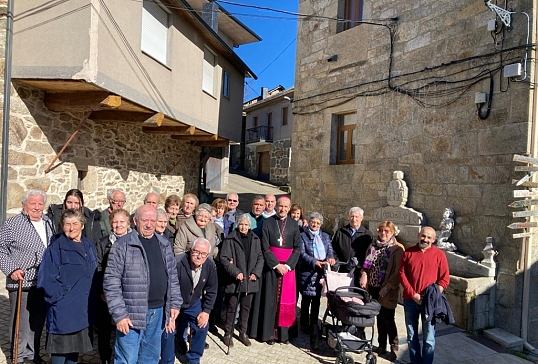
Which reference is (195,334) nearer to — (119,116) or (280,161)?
(119,116)

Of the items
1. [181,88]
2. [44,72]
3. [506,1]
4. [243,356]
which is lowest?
[243,356]

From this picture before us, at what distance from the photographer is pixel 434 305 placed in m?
3.52

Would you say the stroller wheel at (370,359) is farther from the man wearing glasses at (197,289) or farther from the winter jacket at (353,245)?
the man wearing glasses at (197,289)

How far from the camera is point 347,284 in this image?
3.98 m

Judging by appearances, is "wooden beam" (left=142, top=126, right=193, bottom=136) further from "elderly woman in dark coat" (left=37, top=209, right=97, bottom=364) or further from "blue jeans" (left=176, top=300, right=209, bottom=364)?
"elderly woman in dark coat" (left=37, top=209, right=97, bottom=364)

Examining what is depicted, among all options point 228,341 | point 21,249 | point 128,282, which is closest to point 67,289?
point 128,282

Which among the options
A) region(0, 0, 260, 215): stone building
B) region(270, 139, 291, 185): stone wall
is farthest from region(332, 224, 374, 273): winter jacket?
region(270, 139, 291, 185): stone wall

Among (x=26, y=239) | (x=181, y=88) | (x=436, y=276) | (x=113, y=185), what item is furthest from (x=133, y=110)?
(x=436, y=276)

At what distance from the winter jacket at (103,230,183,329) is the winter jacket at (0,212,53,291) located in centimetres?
95

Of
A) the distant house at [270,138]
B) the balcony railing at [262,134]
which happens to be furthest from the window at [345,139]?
the balcony railing at [262,134]

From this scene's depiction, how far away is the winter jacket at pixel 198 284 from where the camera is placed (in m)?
3.32

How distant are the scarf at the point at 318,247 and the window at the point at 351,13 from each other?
4893mm

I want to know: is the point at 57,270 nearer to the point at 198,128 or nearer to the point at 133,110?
the point at 133,110

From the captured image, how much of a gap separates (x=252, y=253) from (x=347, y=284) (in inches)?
41.7
